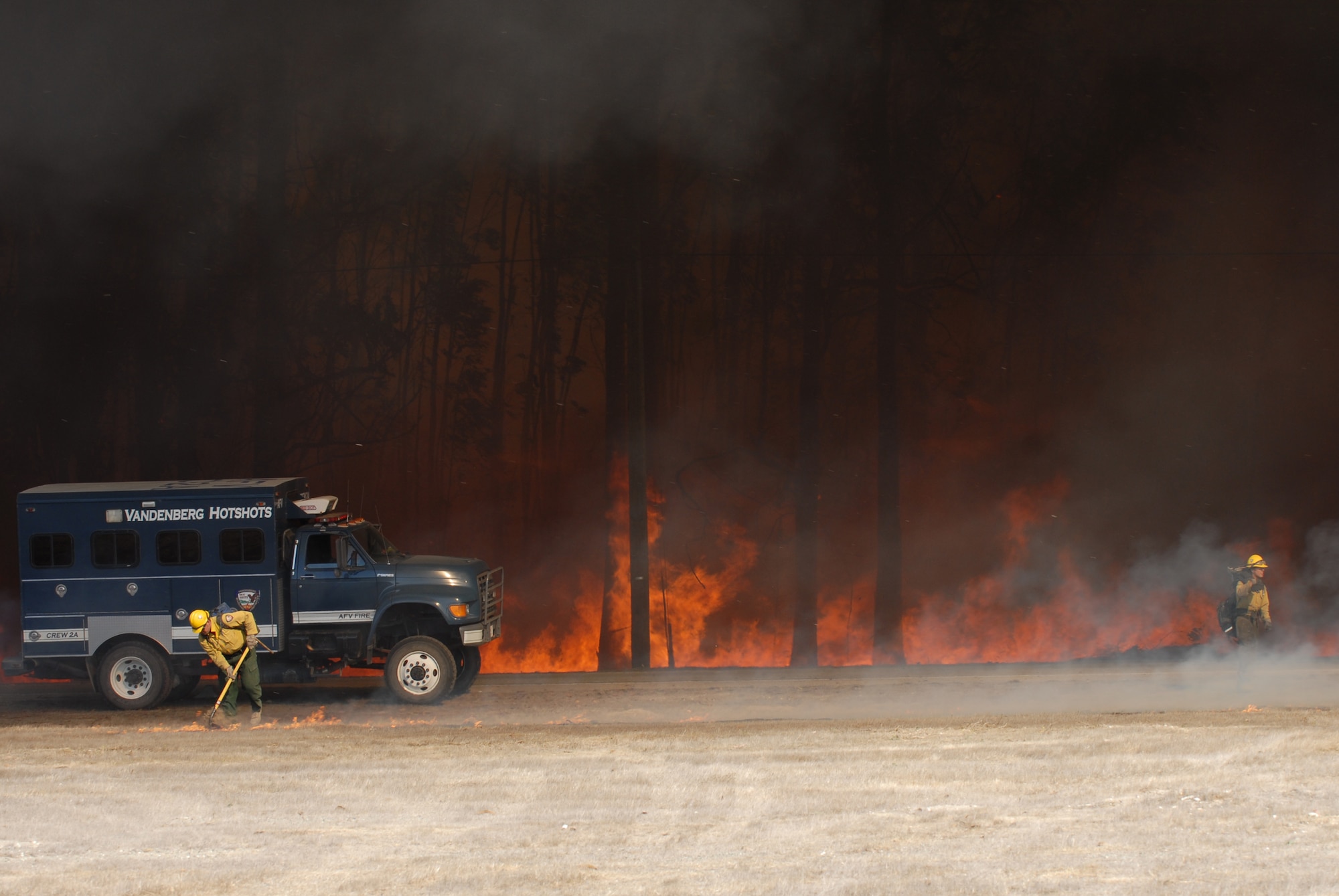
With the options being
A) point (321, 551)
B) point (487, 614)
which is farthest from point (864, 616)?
point (321, 551)

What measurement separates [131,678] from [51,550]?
1.79 m

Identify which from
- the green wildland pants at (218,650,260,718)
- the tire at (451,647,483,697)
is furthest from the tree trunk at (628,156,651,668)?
the green wildland pants at (218,650,260,718)

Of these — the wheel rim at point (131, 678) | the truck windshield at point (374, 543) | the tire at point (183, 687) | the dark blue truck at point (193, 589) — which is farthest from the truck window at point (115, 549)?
the truck windshield at point (374, 543)

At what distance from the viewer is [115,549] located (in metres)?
14.6

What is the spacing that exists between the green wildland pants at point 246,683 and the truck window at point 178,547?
1496mm

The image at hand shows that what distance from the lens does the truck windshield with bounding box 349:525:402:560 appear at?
15.0 meters

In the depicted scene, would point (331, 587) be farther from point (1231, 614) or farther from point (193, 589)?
point (1231, 614)

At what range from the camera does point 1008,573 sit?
17.8m

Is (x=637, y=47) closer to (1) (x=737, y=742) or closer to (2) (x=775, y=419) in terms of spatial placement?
(2) (x=775, y=419)

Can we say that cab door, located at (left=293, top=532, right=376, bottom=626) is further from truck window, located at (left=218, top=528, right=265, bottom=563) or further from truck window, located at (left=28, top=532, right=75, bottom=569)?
truck window, located at (left=28, top=532, right=75, bottom=569)

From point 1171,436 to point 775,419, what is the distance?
5709 millimetres

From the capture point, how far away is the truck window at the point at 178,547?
1458 centimetres

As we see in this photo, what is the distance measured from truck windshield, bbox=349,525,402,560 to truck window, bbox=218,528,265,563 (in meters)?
1.05

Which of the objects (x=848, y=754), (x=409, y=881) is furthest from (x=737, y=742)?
(x=409, y=881)
